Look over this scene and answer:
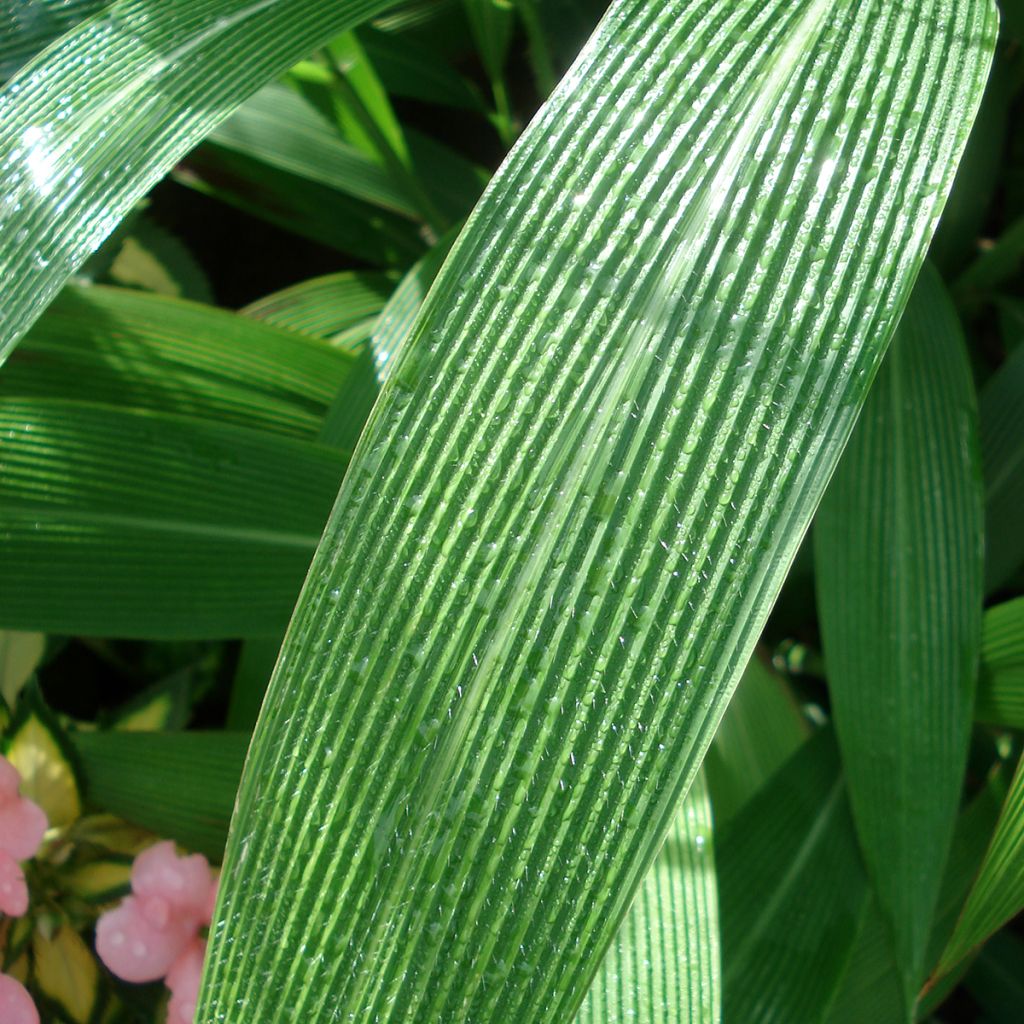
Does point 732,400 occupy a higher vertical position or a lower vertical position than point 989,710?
higher

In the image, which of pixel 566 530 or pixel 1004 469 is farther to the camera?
pixel 1004 469

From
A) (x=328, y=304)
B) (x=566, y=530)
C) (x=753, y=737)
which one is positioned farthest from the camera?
(x=328, y=304)

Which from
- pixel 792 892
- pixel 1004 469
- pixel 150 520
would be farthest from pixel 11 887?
pixel 1004 469

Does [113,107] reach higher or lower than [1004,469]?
higher

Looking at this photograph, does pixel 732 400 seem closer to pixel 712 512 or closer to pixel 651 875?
pixel 712 512

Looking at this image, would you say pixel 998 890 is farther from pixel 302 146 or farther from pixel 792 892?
pixel 302 146

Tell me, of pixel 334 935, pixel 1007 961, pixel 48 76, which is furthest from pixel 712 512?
pixel 1007 961

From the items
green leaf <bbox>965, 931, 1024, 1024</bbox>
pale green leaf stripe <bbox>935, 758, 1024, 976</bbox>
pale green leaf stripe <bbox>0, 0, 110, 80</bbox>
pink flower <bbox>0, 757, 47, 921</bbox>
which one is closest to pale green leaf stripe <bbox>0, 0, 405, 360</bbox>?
pale green leaf stripe <bbox>0, 0, 110, 80</bbox>

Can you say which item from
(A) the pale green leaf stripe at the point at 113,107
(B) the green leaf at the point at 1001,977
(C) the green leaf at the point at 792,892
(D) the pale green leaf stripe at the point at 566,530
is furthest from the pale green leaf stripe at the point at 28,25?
(B) the green leaf at the point at 1001,977
